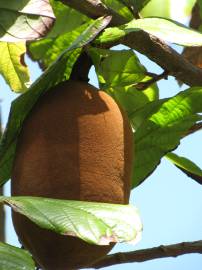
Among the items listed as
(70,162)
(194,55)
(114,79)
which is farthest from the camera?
(194,55)

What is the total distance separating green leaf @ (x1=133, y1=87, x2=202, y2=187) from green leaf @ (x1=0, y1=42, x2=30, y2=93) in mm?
363

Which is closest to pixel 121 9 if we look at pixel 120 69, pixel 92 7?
pixel 120 69

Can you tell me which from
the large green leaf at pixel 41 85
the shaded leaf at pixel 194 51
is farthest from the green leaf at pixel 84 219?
the shaded leaf at pixel 194 51

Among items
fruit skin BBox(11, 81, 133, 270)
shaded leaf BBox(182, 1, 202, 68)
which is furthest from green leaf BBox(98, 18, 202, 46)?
shaded leaf BBox(182, 1, 202, 68)

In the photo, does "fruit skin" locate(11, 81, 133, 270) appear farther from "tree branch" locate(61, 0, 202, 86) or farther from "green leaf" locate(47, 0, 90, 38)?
"green leaf" locate(47, 0, 90, 38)

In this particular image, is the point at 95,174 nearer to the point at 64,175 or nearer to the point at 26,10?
the point at 64,175

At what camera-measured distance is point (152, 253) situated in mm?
1349

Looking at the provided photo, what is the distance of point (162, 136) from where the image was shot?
52.9 inches

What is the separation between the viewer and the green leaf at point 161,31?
114cm

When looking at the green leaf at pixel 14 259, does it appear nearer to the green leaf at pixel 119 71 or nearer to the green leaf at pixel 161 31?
the green leaf at pixel 161 31

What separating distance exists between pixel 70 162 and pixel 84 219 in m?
0.11

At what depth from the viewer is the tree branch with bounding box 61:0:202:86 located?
1245 mm

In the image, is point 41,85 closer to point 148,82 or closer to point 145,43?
point 145,43

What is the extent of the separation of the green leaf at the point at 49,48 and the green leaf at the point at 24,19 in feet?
0.47
